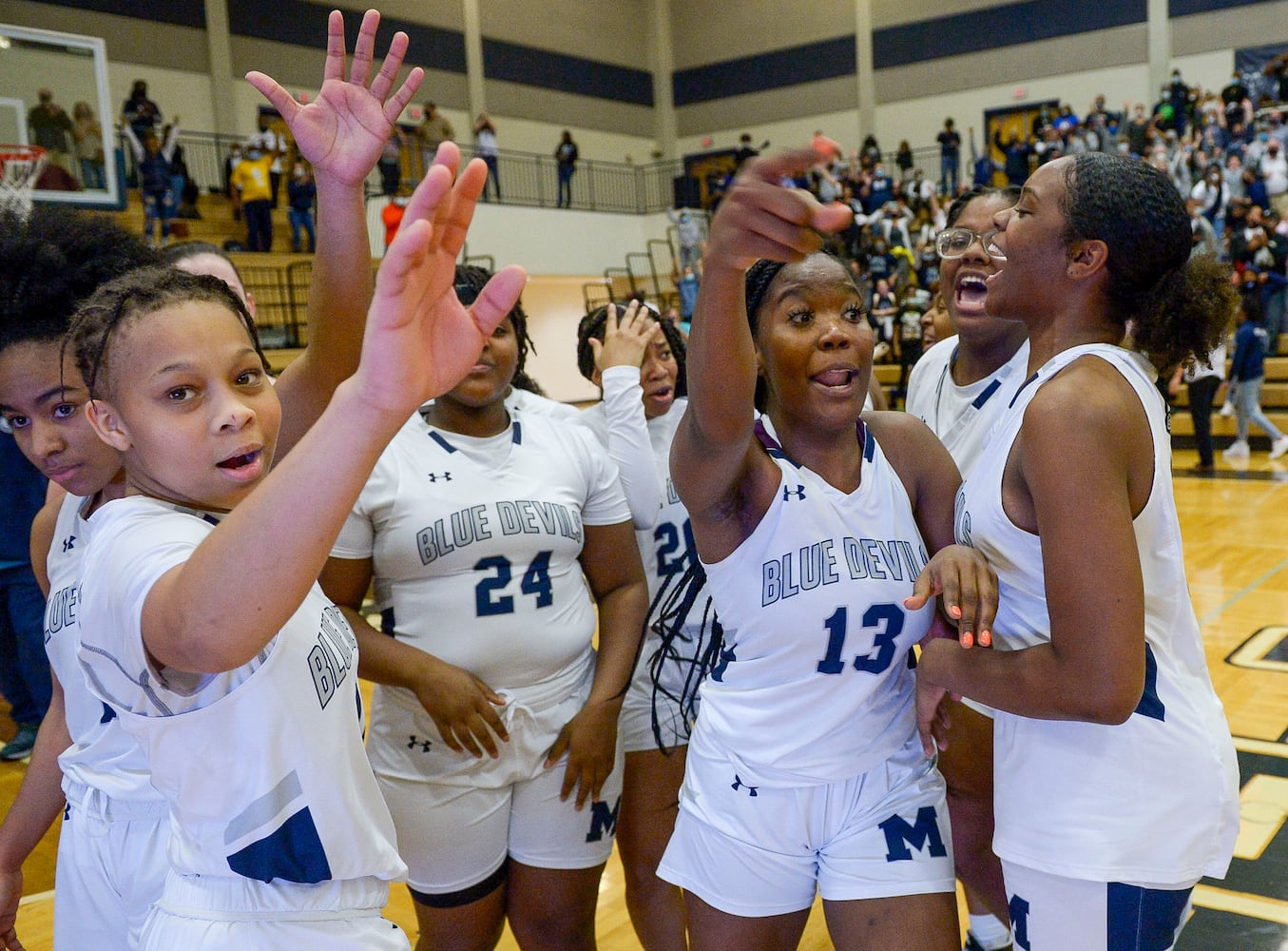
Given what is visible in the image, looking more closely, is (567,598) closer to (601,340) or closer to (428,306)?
(601,340)

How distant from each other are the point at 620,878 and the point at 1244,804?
6.95ft

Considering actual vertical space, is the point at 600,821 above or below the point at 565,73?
below

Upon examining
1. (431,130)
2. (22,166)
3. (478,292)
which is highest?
(431,130)

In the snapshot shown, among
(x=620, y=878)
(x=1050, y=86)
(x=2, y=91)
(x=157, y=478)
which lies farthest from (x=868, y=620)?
(x=1050, y=86)

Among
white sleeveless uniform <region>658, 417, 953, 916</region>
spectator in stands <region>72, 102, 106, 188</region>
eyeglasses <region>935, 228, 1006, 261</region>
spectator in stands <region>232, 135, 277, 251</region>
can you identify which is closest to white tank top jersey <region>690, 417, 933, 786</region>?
white sleeveless uniform <region>658, 417, 953, 916</region>

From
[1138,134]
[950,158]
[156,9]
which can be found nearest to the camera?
[1138,134]

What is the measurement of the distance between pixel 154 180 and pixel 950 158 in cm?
1367

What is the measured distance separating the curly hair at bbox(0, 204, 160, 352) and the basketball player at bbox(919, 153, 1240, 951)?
5.30 feet

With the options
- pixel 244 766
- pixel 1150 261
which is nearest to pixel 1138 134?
pixel 1150 261

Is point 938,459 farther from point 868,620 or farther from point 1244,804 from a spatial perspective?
point 1244,804

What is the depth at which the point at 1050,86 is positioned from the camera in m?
20.1

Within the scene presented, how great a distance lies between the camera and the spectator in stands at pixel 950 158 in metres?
19.5

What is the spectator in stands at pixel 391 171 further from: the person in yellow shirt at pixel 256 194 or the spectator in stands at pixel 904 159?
the spectator in stands at pixel 904 159

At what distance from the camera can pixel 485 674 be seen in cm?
231
